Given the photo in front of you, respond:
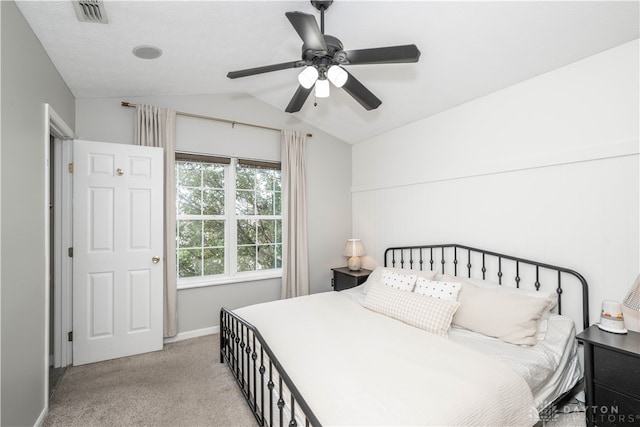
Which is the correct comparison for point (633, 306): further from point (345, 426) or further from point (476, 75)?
point (476, 75)

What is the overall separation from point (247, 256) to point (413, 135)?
2.55 metres

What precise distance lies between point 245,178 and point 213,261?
1.11 metres

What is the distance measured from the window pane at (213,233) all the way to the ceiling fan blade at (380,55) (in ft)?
8.52

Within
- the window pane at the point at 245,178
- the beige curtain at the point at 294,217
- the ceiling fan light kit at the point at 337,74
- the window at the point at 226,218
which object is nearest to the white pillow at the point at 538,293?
the beige curtain at the point at 294,217

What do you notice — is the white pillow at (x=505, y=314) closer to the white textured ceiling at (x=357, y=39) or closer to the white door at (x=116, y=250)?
the white textured ceiling at (x=357, y=39)

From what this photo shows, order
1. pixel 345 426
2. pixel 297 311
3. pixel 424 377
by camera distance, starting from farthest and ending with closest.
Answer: pixel 297 311 < pixel 424 377 < pixel 345 426

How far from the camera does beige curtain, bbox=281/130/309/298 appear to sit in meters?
3.96

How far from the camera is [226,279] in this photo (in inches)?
146

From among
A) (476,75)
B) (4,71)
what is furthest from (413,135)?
(4,71)

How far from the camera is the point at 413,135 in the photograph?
359 cm

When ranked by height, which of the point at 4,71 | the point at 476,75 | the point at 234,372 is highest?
the point at 476,75

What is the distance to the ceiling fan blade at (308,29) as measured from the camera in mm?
1454

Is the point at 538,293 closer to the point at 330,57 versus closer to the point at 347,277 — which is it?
the point at 347,277

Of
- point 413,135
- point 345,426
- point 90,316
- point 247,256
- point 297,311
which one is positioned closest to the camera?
point 345,426
